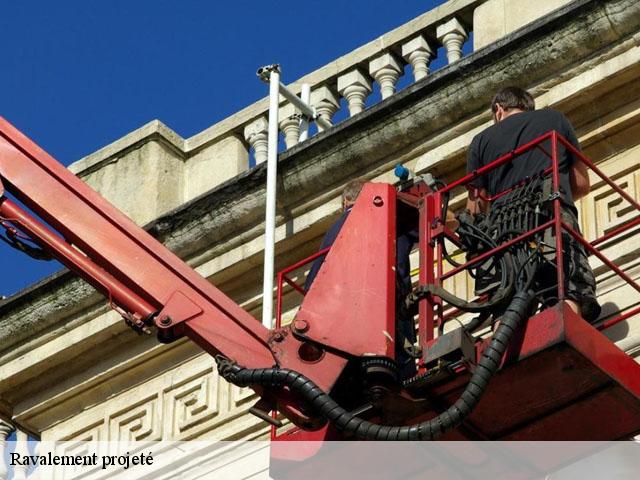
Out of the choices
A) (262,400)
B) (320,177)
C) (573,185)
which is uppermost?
(320,177)

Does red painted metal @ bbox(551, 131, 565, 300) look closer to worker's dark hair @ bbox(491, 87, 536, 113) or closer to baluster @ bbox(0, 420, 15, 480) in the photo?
worker's dark hair @ bbox(491, 87, 536, 113)

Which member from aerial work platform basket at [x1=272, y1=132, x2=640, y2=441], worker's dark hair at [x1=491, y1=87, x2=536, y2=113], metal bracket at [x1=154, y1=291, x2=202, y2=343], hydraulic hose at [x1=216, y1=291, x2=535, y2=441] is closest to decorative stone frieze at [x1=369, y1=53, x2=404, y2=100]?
worker's dark hair at [x1=491, y1=87, x2=536, y2=113]

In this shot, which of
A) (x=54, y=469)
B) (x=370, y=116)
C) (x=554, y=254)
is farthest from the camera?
(x=54, y=469)

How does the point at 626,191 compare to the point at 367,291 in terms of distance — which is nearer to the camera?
the point at 367,291

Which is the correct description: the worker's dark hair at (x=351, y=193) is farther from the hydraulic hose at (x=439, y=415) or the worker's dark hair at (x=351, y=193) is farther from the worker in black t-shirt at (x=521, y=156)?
the hydraulic hose at (x=439, y=415)

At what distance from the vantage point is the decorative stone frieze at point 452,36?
1559 cm

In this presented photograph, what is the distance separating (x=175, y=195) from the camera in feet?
54.6

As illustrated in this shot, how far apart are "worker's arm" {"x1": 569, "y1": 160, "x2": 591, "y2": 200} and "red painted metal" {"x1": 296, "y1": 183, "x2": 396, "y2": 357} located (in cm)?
95

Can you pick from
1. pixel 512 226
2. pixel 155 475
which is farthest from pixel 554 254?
pixel 155 475

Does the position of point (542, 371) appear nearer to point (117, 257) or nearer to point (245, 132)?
point (117, 257)

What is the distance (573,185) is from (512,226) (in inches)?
23.3

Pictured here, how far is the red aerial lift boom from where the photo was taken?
1172 centimetres

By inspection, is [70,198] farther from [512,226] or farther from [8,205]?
[512,226]

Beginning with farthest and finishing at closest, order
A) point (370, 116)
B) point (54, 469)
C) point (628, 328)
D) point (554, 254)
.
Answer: point (54, 469), point (370, 116), point (628, 328), point (554, 254)
